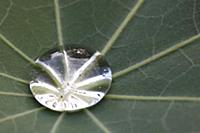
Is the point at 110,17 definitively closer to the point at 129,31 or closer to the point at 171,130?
the point at 129,31

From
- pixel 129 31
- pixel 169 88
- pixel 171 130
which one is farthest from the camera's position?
pixel 129 31

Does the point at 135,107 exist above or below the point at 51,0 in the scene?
below

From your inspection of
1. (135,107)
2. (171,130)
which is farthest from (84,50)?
(171,130)

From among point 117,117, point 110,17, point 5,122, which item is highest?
point 110,17
